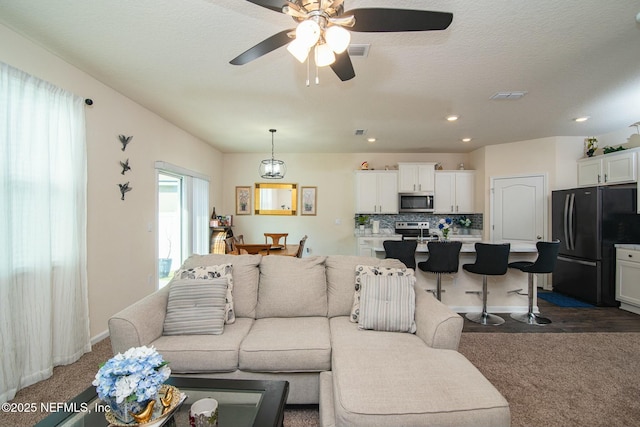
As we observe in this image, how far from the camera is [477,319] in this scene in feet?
11.5

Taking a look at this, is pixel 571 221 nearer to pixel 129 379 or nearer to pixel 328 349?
pixel 328 349

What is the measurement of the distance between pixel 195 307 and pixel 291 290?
28.6 inches

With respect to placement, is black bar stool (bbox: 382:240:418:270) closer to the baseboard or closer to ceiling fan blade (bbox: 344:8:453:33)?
ceiling fan blade (bbox: 344:8:453:33)

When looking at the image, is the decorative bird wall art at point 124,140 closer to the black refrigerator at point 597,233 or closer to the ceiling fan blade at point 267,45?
the ceiling fan blade at point 267,45

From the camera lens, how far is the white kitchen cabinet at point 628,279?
3680 mm

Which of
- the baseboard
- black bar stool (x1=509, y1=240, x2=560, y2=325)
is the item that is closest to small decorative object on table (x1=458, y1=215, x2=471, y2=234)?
black bar stool (x1=509, y1=240, x2=560, y2=325)

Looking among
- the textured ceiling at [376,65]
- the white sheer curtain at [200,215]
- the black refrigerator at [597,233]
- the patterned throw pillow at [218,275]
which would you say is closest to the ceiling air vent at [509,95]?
the textured ceiling at [376,65]

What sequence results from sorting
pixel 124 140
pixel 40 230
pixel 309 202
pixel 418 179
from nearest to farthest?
1. pixel 40 230
2. pixel 124 140
3. pixel 418 179
4. pixel 309 202

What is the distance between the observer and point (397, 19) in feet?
4.54

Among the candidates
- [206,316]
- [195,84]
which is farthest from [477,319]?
[195,84]

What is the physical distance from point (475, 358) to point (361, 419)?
1909mm

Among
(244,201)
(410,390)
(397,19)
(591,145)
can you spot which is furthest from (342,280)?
(591,145)

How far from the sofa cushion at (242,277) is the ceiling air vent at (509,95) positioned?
121 inches

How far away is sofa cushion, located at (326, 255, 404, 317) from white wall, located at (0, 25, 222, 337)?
2.36 metres
